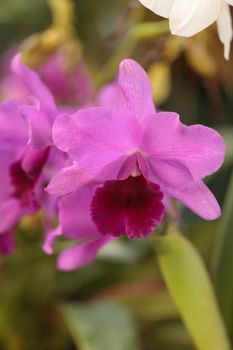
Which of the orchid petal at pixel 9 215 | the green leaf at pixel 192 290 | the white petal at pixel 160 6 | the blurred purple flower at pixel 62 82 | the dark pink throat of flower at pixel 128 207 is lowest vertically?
the blurred purple flower at pixel 62 82

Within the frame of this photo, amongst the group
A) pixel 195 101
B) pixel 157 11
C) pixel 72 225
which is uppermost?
pixel 157 11

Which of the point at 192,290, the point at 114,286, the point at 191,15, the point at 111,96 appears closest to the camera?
the point at 191,15

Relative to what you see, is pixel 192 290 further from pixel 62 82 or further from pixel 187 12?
pixel 62 82

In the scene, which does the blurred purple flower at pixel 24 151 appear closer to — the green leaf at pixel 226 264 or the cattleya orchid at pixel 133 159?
the cattleya orchid at pixel 133 159

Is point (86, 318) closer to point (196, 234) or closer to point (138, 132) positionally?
point (196, 234)

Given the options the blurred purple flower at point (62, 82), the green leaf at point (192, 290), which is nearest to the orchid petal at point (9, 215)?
the green leaf at point (192, 290)

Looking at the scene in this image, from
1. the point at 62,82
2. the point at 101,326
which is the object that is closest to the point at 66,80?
the point at 62,82

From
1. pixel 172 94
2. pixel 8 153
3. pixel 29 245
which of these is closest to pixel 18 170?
pixel 8 153
